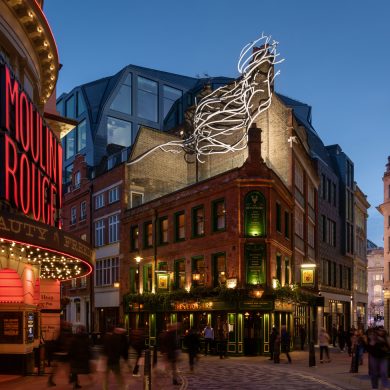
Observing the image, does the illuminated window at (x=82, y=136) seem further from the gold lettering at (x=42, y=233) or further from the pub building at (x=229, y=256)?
the gold lettering at (x=42, y=233)

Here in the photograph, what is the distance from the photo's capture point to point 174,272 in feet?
140

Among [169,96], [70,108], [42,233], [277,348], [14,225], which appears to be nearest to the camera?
[14,225]

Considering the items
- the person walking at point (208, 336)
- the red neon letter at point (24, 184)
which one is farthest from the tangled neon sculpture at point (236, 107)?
the red neon letter at point (24, 184)

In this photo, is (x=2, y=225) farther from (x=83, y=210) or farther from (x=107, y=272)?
(x=83, y=210)

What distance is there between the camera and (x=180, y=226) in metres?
42.8

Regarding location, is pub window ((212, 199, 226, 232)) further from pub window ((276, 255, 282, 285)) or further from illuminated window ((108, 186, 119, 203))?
illuminated window ((108, 186, 119, 203))

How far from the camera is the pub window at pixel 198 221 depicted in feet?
132

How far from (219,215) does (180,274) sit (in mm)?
5539

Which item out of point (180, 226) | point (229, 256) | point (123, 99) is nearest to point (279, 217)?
point (229, 256)

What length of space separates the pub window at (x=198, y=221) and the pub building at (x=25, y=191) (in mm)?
12548

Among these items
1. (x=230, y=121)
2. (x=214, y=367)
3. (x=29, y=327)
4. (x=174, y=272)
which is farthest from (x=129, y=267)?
(x=29, y=327)

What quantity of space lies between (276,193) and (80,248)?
59.2ft

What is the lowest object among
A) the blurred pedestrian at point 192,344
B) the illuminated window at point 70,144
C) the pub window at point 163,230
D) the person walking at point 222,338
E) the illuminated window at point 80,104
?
the person walking at point 222,338

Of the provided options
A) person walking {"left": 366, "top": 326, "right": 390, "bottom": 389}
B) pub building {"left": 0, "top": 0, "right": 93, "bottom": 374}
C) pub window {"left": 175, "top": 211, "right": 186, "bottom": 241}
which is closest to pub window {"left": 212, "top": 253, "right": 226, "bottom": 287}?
pub window {"left": 175, "top": 211, "right": 186, "bottom": 241}
